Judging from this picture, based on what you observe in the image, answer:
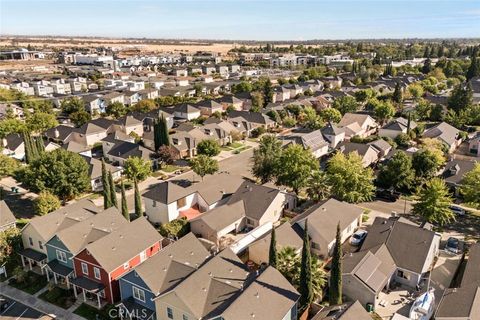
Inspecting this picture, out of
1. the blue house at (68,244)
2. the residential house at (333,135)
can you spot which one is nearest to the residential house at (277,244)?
the blue house at (68,244)

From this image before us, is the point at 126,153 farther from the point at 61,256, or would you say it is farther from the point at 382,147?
the point at 382,147

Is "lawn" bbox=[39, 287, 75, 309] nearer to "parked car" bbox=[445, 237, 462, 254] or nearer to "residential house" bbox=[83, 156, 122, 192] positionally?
"residential house" bbox=[83, 156, 122, 192]

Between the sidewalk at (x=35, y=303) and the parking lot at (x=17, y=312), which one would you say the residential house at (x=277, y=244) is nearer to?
the sidewalk at (x=35, y=303)

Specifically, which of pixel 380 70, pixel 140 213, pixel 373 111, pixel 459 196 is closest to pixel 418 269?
pixel 459 196

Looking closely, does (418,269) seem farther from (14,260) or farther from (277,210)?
(14,260)

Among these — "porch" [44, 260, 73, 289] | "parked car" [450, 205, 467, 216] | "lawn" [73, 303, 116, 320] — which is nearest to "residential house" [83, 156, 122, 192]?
"porch" [44, 260, 73, 289]

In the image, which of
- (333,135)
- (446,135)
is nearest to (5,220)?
(333,135)
